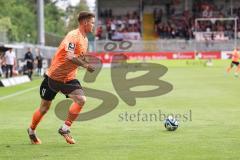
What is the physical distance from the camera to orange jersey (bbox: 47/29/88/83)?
10742 millimetres

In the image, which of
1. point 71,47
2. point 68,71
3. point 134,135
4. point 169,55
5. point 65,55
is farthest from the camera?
point 169,55

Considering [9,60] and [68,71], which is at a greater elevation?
[68,71]

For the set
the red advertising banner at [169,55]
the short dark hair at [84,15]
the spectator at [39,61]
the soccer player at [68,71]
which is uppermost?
the short dark hair at [84,15]

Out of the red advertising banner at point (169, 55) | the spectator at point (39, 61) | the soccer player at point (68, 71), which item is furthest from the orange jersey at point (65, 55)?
the red advertising banner at point (169, 55)

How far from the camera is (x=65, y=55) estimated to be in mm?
10836

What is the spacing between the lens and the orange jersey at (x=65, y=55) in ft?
35.2

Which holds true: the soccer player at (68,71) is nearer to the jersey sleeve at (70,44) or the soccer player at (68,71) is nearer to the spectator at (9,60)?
Result: the jersey sleeve at (70,44)

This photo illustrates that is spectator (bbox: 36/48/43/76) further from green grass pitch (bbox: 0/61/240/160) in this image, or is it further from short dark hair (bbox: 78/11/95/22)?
short dark hair (bbox: 78/11/95/22)

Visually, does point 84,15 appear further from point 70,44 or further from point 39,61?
point 39,61

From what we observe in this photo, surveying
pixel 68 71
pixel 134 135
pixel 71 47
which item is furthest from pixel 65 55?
pixel 134 135

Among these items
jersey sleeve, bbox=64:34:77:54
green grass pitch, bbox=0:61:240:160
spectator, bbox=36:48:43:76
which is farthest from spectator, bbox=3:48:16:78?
jersey sleeve, bbox=64:34:77:54

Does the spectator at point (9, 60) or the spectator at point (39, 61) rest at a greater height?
the spectator at point (9, 60)

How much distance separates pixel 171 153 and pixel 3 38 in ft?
110

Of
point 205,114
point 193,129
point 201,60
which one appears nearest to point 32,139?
point 193,129
